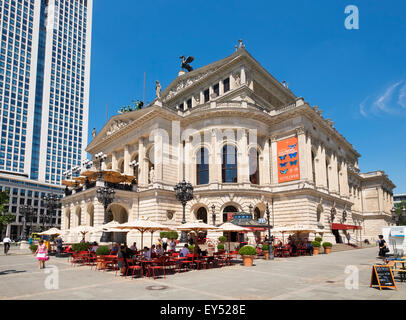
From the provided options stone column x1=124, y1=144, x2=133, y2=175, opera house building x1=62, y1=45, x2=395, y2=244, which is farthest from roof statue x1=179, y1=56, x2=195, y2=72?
stone column x1=124, y1=144, x2=133, y2=175

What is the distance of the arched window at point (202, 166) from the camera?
4094 cm

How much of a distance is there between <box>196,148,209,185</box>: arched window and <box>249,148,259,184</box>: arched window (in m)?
5.66

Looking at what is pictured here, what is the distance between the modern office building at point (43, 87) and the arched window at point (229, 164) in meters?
83.0

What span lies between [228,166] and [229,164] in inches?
11.2

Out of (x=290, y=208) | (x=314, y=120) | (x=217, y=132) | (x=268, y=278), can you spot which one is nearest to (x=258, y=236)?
(x=290, y=208)

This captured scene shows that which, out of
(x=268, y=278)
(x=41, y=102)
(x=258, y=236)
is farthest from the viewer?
(x=41, y=102)

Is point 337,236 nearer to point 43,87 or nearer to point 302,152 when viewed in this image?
point 302,152

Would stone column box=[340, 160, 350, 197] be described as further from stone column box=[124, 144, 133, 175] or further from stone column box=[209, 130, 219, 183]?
stone column box=[124, 144, 133, 175]

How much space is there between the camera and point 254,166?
41.3 meters

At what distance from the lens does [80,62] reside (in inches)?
5192

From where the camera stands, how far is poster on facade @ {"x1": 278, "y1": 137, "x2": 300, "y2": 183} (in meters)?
38.9

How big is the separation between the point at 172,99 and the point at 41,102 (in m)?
79.6

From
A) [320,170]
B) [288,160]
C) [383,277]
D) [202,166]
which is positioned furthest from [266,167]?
[383,277]
